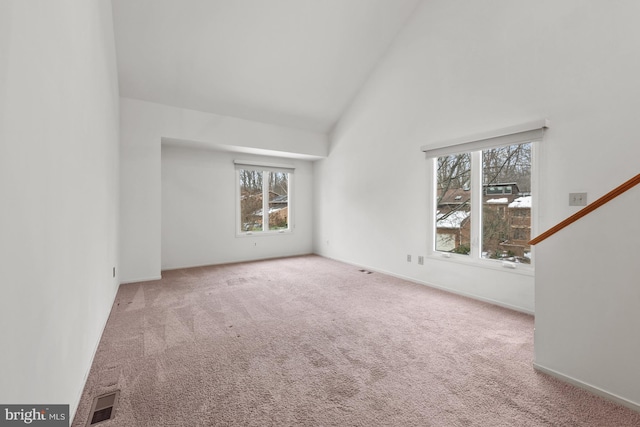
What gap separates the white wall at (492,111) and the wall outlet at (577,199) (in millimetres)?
48

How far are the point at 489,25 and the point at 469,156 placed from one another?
1.53 meters

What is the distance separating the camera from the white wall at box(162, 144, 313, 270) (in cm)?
512

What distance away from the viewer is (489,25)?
11.1 ft

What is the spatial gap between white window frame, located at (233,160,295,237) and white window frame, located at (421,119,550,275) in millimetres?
3281

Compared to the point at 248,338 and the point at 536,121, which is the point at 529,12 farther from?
the point at 248,338

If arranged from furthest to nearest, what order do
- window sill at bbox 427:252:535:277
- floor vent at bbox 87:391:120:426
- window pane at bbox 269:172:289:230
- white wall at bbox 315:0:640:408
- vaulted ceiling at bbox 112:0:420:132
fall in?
1. window pane at bbox 269:172:289:230
2. vaulted ceiling at bbox 112:0:420:132
3. window sill at bbox 427:252:535:277
4. white wall at bbox 315:0:640:408
5. floor vent at bbox 87:391:120:426

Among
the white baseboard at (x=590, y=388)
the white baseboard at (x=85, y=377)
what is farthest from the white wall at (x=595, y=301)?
the white baseboard at (x=85, y=377)

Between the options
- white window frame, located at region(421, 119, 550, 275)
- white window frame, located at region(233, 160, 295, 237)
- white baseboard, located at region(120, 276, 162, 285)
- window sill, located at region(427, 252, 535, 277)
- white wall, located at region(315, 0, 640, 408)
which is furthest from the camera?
white window frame, located at region(233, 160, 295, 237)

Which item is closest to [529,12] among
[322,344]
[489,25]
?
[489,25]

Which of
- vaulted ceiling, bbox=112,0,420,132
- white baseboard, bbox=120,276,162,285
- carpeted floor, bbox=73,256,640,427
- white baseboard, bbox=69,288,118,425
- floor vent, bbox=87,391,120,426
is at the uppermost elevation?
vaulted ceiling, bbox=112,0,420,132

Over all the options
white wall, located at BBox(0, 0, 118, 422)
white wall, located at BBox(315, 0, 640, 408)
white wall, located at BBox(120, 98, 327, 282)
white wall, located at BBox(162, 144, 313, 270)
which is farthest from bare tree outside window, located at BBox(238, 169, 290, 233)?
white wall, located at BBox(0, 0, 118, 422)

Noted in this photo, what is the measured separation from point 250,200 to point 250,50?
2.91 m

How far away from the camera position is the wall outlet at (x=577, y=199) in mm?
2693

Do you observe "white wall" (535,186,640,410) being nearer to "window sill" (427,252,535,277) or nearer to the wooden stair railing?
the wooden stair railing
